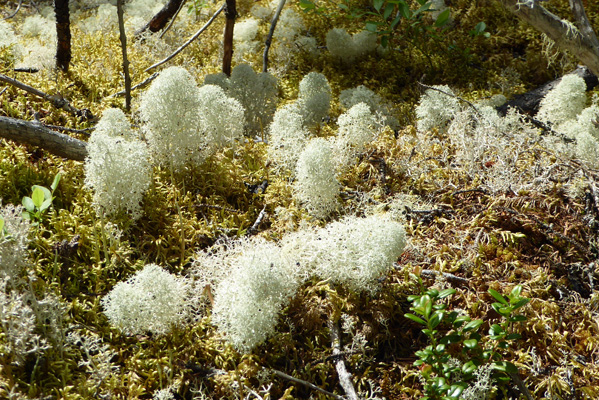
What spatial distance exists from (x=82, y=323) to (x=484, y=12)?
4756mm

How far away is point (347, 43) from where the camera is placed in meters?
4.75

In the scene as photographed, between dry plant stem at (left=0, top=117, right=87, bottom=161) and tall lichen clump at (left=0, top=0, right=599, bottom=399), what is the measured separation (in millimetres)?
103

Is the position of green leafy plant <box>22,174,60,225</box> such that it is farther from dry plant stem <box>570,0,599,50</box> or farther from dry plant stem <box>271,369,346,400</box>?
dry plant stem <box>570,0,599,50</box>

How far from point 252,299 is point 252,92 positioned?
1957 mm

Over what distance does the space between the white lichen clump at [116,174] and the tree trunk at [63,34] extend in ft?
5.53

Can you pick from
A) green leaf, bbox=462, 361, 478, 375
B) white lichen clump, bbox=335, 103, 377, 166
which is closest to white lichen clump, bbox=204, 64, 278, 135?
white lichen clump, bbox=335, 103, 377, 166

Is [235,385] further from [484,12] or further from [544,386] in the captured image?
[484,12]

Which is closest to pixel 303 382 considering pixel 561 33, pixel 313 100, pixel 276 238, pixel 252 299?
pixel 252 299

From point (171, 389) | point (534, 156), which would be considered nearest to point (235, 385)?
point (171, 389)

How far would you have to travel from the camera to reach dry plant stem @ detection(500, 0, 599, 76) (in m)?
3.79

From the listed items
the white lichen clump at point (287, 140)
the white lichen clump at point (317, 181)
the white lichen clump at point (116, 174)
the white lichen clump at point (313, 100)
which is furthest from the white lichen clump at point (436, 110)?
the white lichen clump at point (116, 174)

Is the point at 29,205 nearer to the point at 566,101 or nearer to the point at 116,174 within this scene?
the point at 116,174

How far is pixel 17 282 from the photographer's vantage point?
2217 mm

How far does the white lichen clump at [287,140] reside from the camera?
126 inches
